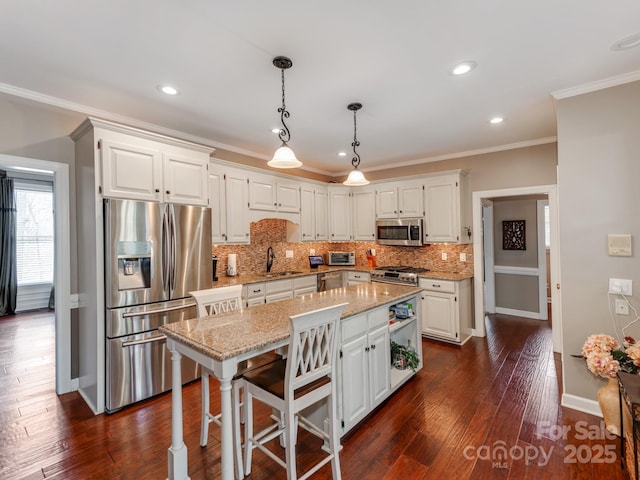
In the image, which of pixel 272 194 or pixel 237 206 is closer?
pixel 237 206

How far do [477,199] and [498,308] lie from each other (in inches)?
97.4

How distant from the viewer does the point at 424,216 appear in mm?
4707

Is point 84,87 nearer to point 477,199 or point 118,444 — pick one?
point 118,444

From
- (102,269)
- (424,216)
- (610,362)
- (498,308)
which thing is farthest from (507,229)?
(102,269)

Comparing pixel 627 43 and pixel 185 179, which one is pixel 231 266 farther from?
pixel 627 43

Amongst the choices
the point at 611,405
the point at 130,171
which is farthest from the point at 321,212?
the point at 611,405

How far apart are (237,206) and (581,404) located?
159 inches

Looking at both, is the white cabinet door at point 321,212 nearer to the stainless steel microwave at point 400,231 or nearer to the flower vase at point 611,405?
the stainless steel microwave at point 400,231

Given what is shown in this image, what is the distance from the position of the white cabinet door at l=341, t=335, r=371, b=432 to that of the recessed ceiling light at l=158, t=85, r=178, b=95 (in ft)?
8.17

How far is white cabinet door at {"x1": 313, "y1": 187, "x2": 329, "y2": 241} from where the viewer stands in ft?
17.3

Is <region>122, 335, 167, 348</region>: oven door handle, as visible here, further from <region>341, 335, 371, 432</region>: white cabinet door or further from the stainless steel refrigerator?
<region>341, 335, 371, 432</region>: white cabinet door

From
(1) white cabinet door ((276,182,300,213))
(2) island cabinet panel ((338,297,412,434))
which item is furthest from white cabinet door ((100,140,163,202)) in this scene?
(2) island cabinet panel ((338,297,412,434))

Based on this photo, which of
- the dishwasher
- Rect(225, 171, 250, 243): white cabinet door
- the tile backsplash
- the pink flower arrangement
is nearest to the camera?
the pink flower arrangement

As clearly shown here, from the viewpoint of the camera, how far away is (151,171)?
2920 mm
